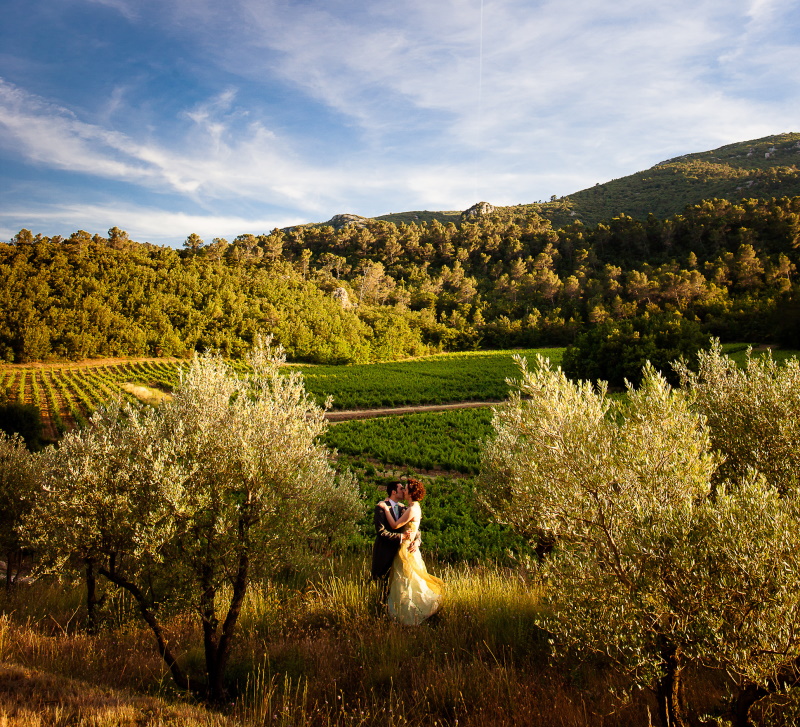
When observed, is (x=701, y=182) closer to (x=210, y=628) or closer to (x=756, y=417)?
(x=756, y=417)

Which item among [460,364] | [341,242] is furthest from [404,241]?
[460,364]

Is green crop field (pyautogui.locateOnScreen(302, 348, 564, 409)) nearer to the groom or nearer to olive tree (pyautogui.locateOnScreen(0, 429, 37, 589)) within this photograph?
olive tree (pyautogui.locateOnScreen(0, 429, 37, 589))

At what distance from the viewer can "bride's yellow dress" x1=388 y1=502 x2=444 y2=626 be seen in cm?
646

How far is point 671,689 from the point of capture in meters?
3.51

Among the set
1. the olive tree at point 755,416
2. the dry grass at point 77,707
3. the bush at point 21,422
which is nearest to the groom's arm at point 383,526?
the dry grass at point 77,707

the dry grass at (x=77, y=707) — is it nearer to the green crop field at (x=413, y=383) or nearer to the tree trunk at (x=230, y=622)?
the tree trunk at (x=230, y=622)

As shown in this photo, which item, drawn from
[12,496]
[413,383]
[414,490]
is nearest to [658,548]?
[414,490]

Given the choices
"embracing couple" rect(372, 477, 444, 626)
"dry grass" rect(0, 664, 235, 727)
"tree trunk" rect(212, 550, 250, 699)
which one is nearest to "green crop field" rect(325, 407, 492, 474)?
"embracing couple" rect(372, 477, 444, 626)

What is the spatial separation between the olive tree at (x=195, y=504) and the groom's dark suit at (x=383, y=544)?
5.07 feet

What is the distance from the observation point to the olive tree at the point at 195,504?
473 cm

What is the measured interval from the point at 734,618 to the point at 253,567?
4.89 m

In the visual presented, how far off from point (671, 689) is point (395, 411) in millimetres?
37023

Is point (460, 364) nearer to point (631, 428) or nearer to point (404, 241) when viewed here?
point (631, 428)

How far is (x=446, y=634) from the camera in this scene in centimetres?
593
